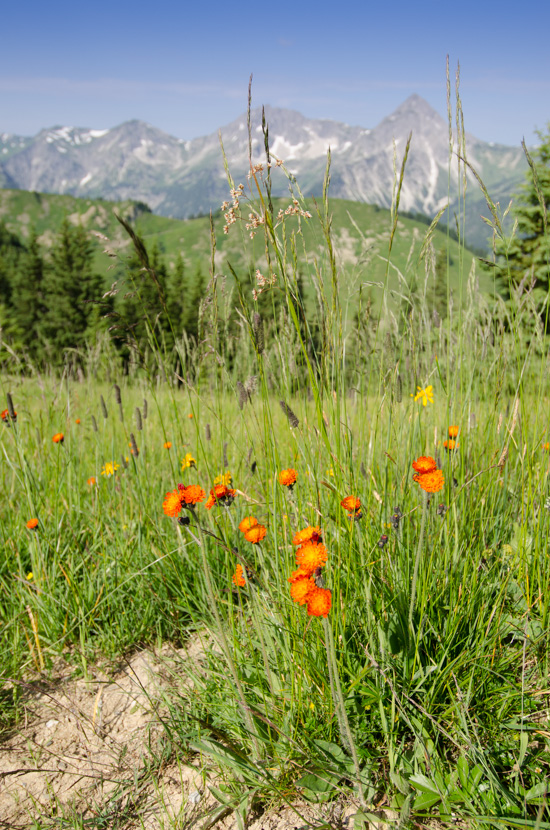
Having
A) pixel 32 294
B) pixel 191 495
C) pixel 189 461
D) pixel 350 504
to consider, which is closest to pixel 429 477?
pixel 350 504

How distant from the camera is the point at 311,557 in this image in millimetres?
1011

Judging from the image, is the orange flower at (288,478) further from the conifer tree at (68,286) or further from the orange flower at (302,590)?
the conifer tree at (68,286)

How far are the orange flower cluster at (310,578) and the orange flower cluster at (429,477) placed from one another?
30cm

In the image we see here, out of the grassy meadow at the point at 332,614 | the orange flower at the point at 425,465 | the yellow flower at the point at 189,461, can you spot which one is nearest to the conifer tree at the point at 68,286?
the yellow flower at the point at 189,461

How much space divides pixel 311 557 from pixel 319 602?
0.35 feet

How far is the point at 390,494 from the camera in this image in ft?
6.10

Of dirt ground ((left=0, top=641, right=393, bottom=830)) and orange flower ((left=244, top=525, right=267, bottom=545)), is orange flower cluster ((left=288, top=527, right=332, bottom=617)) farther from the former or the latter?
dirt ground ((left=0, top=641, right=393, bottom=830))

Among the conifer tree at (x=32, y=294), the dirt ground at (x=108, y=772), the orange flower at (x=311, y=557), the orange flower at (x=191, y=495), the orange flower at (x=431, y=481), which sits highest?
the conifer tree at (x=32, y=294)

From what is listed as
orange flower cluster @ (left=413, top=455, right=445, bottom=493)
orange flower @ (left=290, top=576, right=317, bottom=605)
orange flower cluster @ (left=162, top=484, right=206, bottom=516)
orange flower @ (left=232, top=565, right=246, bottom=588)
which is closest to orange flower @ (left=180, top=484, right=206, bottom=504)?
orange flower cluster @ (left=162, top=484, right=206, bottom=516)

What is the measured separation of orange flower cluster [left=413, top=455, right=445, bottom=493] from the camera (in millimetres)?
1138

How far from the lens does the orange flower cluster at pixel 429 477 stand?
1.14m

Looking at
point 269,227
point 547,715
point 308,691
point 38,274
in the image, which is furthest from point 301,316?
point 38,274

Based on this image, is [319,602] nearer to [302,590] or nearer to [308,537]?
[302,590]

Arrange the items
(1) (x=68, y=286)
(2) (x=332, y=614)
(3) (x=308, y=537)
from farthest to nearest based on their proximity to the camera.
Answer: (1) (x=68, y=286) → (2) (x=332, y=614) → (3) (x=308, y=537)
